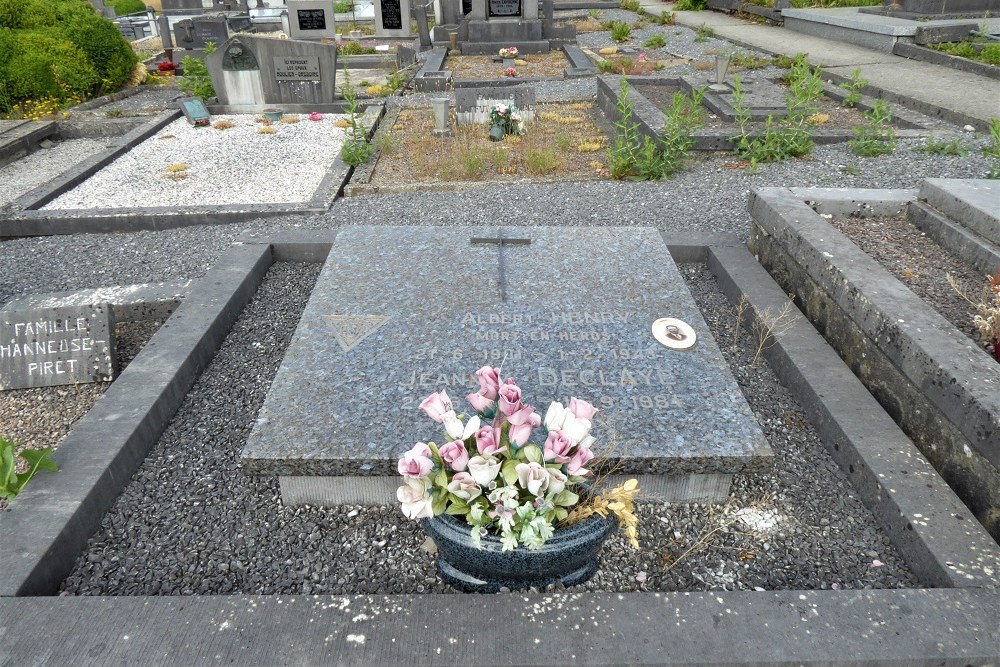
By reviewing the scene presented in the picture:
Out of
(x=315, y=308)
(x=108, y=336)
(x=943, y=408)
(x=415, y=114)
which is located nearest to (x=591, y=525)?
(x=943, y=408)

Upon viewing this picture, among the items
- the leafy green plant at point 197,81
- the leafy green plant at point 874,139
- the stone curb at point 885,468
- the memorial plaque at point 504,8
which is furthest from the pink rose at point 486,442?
the memorial plaque at point 504,8

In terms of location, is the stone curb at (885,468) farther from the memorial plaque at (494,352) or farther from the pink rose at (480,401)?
the pink rose at (480,401)

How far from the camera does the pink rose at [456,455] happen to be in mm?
1479

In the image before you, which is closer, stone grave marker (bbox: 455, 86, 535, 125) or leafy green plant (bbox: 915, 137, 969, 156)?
leafy green plant (bbox: 915, 137, 969, 156)

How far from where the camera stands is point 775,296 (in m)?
3.44

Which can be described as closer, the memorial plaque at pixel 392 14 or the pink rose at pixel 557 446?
the pink rose at pixel 557 446

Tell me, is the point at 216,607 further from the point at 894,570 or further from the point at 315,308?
the point at 894,570

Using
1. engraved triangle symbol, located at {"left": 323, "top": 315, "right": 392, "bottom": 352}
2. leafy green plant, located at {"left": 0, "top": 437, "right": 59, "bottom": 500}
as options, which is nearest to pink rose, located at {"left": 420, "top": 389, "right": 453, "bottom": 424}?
engraved triangle symbol, located at {"left": 323, "top": 315, "right": 392, "bottom": 352}

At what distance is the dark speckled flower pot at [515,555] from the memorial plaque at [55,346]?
2.30m

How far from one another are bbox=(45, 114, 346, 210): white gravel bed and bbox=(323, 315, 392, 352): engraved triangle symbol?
3.45 m

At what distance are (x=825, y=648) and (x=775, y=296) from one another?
2194 millimetres

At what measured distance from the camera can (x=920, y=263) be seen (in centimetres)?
331

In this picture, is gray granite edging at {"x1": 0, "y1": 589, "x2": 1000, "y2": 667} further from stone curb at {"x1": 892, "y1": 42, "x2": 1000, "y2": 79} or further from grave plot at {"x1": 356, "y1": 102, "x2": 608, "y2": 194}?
stone curb at {"x1": 892, "y1": 42, "x2": 1000, "y2": 79}

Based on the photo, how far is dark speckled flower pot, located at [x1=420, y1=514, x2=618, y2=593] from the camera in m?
1.64
